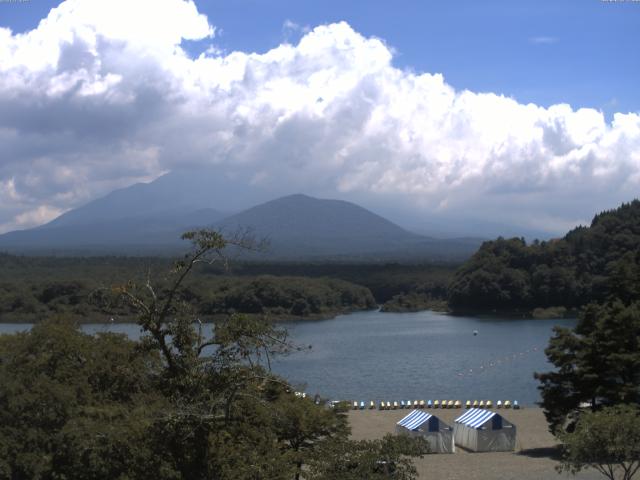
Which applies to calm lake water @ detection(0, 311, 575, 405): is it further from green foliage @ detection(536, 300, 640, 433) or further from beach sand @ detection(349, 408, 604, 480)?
green foliage @ detection(536, 300, 640, 433)

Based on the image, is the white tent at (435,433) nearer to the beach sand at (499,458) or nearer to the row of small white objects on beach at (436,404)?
the beach sand at (499,458)

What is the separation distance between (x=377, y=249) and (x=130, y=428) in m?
178

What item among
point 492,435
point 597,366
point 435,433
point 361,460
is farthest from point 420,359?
point 361,460

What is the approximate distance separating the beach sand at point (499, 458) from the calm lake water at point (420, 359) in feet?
9.05

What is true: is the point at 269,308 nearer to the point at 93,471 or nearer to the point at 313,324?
the point at 313,324

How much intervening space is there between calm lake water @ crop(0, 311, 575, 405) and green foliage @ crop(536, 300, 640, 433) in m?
4.99

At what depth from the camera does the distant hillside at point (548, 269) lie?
5625 cm

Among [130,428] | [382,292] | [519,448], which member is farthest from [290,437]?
[382,292]

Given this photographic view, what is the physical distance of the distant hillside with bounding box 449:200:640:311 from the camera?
5625 centimetres

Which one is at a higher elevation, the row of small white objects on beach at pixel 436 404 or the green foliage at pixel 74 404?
the green foliage at pixel 74 404

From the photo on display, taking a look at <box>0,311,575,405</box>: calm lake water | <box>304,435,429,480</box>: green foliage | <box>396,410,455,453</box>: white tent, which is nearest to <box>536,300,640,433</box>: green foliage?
<box>396,410,455,453</box>: white tent

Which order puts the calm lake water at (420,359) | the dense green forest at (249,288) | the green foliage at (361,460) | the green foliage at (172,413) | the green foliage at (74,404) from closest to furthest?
the green foliage at (172,413) → the green foliage at (74,404) → the green foliage at (361,460) → the calm lake water at (420,359) → the dense green forest at (249,288)

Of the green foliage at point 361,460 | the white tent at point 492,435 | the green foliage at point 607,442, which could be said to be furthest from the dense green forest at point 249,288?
the green foliage at point 361,460

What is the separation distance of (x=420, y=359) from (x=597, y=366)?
18.6m
